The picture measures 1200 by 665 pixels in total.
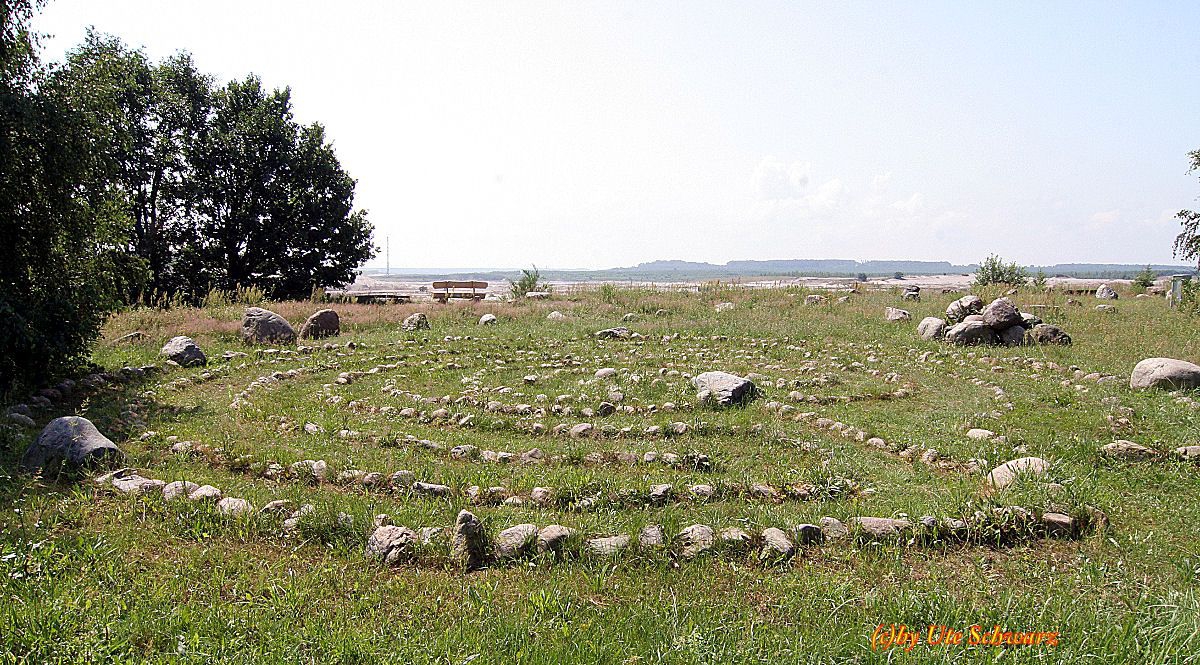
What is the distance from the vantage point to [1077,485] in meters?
5.86

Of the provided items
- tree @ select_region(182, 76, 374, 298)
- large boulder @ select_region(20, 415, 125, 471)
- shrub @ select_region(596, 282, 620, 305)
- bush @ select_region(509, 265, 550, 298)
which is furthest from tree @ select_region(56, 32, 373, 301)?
large boulder @ select_region(20, 415, 125, 471)

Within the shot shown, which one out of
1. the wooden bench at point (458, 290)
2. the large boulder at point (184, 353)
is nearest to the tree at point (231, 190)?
the wooden bench at point (458, 290)

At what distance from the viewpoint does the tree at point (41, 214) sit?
8891 mm

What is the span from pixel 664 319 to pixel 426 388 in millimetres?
9722

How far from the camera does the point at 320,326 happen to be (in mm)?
16438

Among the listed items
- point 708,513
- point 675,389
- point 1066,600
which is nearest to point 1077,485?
point 1066,600

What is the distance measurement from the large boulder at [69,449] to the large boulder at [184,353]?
616 centimetres

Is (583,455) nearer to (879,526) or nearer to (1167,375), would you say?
(879,526)

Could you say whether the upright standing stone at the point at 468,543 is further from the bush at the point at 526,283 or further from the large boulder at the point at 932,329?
the bush at the point at 526,283

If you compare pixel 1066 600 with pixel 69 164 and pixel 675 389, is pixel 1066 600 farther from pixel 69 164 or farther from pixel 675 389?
pixel 69 164

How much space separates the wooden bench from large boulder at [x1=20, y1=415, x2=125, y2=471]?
20346mm

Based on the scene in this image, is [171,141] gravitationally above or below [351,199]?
above

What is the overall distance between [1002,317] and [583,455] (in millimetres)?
11558
